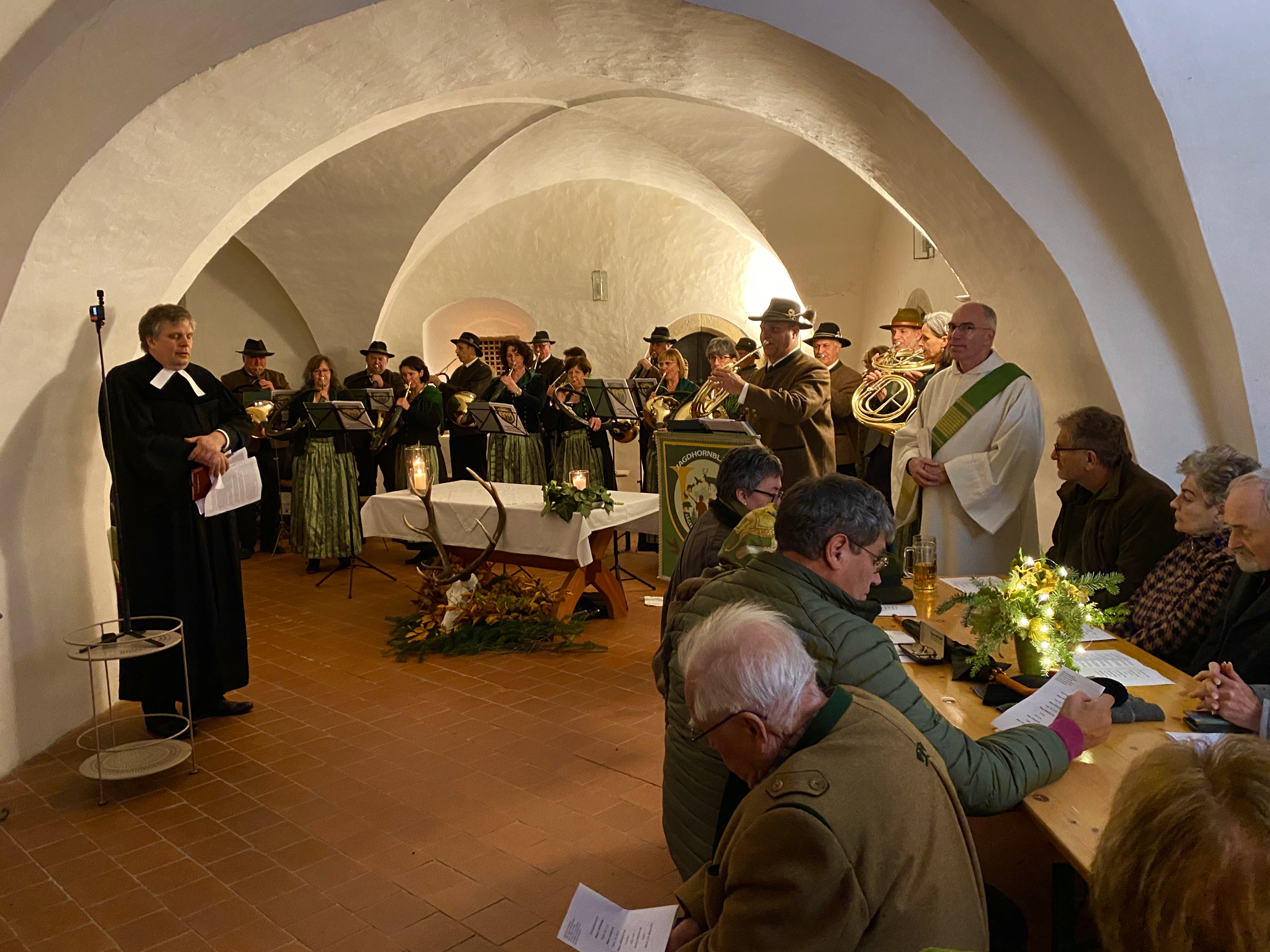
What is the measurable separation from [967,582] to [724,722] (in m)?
2.58

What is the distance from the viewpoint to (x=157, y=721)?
4.95 metres

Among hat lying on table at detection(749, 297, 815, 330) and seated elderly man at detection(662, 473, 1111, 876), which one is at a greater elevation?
hat lying on table at detection(749, 297, 815, 330)

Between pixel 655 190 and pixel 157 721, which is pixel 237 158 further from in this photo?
pixel 655 190

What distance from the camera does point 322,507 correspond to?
28.1 feet

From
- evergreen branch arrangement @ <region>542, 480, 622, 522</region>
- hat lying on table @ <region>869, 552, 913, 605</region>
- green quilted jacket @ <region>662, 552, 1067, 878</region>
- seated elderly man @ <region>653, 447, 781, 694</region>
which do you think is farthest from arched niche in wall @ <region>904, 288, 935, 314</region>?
green quilted jacket @ <region>662, 552, 1067, 878</region>

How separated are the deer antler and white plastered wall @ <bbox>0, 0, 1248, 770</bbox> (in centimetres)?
196

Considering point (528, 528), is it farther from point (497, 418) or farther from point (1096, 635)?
point (1096, 635)

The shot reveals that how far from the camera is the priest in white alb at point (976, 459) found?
4.83 meters

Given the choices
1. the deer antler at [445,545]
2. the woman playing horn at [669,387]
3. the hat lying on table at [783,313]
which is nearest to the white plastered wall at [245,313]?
the woman playing horn at [669,387]

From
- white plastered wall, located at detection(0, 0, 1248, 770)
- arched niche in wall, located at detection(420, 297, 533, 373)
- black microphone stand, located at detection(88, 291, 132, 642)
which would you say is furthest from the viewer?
arched niche in wall, located at detection(420, 297, 533, 373)

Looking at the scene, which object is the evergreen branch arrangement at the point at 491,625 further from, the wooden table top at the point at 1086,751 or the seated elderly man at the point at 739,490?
the wooden table top at the point at 1086,751

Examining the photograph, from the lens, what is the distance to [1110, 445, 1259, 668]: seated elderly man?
10.4 ft

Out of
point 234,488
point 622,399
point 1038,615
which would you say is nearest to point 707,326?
point 622,399

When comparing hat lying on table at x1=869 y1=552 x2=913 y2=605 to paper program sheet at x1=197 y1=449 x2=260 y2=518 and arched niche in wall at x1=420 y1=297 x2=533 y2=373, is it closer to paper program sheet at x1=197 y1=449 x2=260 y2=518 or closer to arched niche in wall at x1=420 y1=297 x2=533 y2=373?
paper program sheet at x1=197 y1=449 x2=260 y2=518
